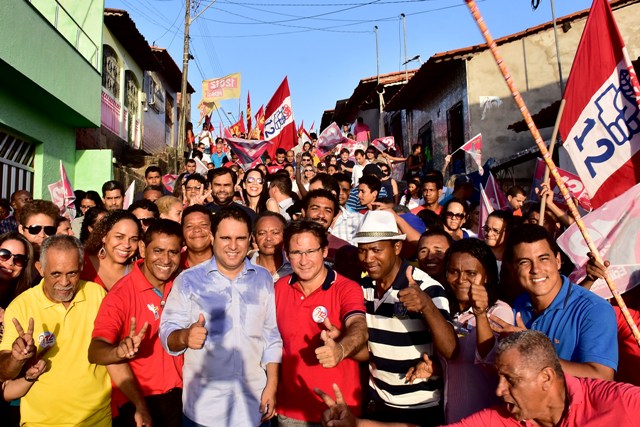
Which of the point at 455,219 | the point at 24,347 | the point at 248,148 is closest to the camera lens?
the point at 24,347

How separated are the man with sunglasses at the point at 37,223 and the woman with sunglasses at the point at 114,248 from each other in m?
1.07

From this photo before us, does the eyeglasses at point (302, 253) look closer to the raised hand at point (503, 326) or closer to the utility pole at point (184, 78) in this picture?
the raised hand at point (503, 326)

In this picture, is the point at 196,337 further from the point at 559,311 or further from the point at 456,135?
the point at 456,135

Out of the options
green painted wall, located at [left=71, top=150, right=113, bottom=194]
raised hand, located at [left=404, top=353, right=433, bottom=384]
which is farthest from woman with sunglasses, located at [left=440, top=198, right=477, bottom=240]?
green painted wall, located at [left=71, top=150, right=113, bottom=194]

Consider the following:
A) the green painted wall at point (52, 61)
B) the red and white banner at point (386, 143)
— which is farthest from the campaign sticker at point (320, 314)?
the red and white banner at point (386, 143)

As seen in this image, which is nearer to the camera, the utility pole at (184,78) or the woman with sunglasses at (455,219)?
the woman with sunglasses at (455,219)

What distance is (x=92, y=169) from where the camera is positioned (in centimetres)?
1422

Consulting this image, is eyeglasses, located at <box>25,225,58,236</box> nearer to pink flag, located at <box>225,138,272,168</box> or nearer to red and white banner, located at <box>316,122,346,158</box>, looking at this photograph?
pink flag, located at <box>225,138,272,168</box>

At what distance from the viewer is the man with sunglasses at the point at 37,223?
4.91 m

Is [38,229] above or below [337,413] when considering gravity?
above

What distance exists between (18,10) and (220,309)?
8690 millimetres

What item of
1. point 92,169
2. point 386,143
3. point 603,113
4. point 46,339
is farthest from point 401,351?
point 386,143

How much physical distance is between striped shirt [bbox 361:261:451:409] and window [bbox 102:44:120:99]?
1577 centimetres

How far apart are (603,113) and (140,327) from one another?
369cm
